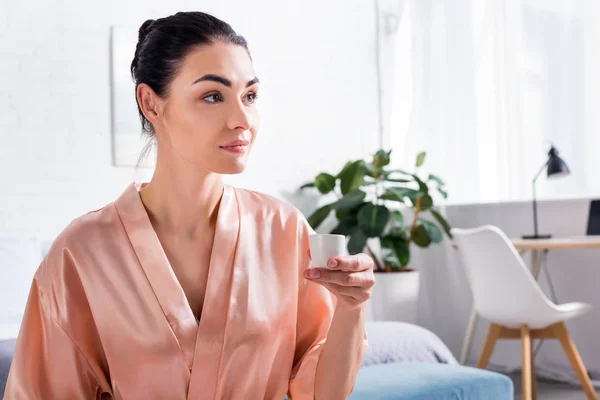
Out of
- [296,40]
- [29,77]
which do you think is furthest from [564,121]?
[29,77]

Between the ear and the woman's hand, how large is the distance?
358 millimetres

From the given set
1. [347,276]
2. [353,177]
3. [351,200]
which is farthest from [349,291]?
[353,177]

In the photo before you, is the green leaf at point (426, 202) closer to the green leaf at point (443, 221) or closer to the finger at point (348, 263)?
the green leaf at point (443, 221)

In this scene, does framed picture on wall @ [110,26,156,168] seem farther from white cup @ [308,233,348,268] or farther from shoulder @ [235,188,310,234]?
white cup @ [308,233,348,268]

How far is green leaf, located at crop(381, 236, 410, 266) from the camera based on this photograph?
414cm

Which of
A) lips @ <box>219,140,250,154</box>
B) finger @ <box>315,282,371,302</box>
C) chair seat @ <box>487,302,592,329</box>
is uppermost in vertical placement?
lips @ <box>219,140,250,154</box>

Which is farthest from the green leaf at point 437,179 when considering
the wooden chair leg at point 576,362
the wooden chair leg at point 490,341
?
the wooden chair leg at point 576,362

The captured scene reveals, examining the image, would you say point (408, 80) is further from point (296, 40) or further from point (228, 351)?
point (228, 351)

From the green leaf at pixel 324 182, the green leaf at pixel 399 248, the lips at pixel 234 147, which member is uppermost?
the lips at pixel 234 147

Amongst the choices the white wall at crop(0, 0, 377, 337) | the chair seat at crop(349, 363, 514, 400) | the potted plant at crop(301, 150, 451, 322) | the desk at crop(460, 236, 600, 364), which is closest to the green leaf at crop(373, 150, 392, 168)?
the potted plant at crop(301, 150, 451, 322)

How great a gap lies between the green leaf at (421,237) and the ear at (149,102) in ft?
10.6

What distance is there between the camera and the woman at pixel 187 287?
41.5 inches

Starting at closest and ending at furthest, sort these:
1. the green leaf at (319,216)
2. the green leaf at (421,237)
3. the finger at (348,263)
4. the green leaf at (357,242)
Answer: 1. the finger at (348,263)
2. the green leaf at (357,242)
3. the green leaf at (421,237)
4. the green leaf at (319,216)

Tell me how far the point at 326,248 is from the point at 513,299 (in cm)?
236
